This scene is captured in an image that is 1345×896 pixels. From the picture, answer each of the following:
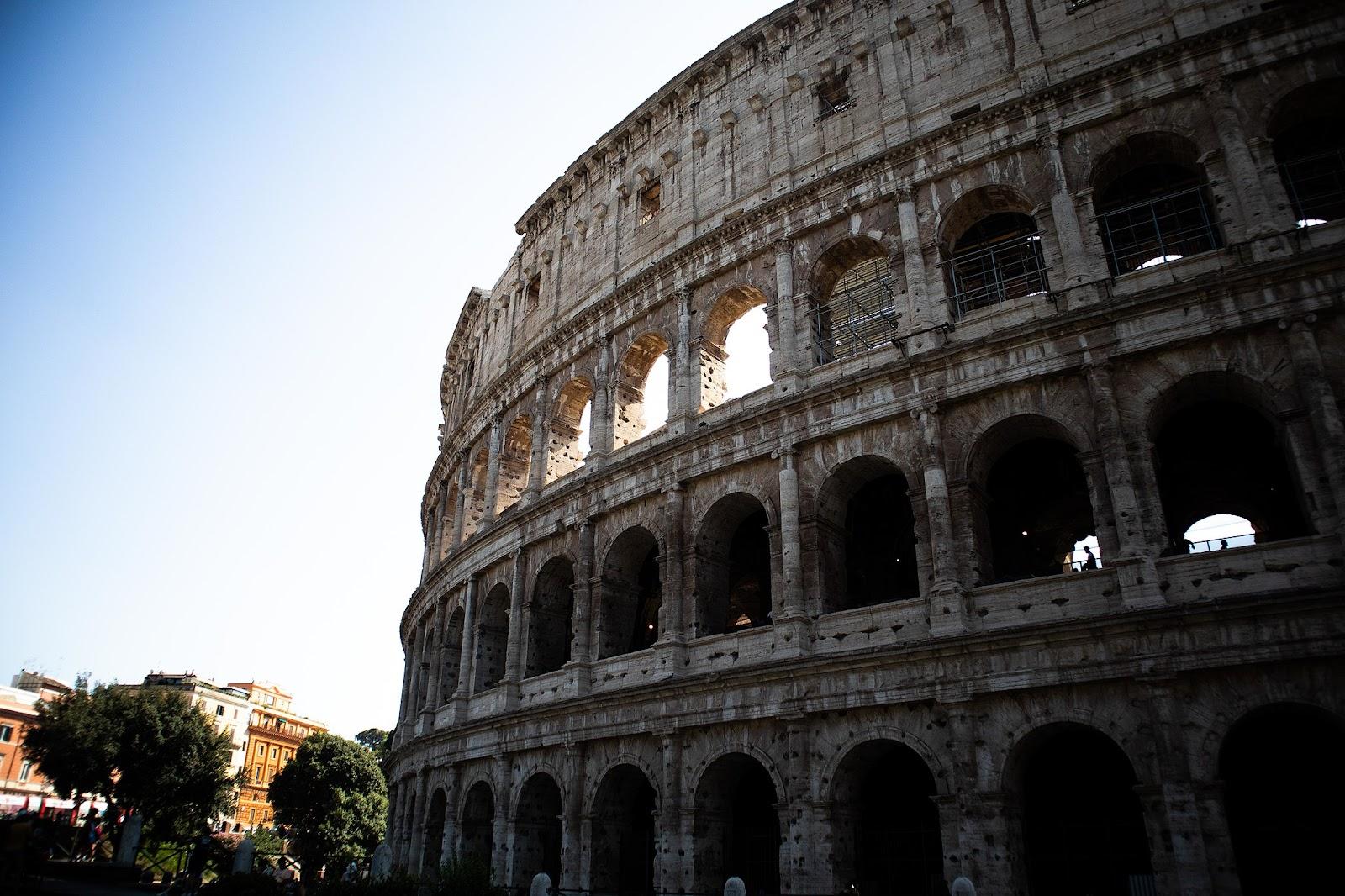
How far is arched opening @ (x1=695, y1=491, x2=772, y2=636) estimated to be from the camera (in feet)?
55.3

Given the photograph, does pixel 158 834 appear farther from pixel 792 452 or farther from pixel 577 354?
pixel 792 452

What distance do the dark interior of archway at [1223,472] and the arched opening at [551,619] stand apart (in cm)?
1202

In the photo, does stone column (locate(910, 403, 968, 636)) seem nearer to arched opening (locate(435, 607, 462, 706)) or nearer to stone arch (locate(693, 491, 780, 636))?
stone arch (locate(693, 491, 780, 636))

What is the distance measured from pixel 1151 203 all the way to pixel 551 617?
1455 centimetres

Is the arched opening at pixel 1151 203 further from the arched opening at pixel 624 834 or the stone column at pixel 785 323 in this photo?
the arched opening at pixel 624 834

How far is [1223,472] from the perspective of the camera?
15359mm

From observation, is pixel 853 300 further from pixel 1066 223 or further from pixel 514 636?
pixel 514 636

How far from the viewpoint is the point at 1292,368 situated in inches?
475

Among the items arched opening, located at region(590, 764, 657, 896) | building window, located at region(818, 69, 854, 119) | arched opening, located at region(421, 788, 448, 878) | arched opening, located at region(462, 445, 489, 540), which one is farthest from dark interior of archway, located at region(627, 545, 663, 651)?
building window, located at region(818, 69, 854, 119)

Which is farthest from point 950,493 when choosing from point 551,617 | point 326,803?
point 326,803

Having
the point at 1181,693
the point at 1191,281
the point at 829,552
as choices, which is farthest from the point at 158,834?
the point at 1191,281

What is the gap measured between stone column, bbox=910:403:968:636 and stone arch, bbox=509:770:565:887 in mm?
8882

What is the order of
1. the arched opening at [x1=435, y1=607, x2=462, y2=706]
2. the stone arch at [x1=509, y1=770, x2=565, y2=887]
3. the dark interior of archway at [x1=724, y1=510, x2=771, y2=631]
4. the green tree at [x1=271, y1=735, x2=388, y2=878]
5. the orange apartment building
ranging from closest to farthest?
the stone arch at [x1=509, y1=770, x2=565, y2=887], the dark interior of archway at [x1=724, y1=510, x2=771, y2=631], the arched opening at [x1=435, y1=607, x2=462, y2=706], the green tree at [x1=271, y1=735, x2=388, y2=878], the orange apartment building

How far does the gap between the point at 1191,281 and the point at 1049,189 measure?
10.3ft
